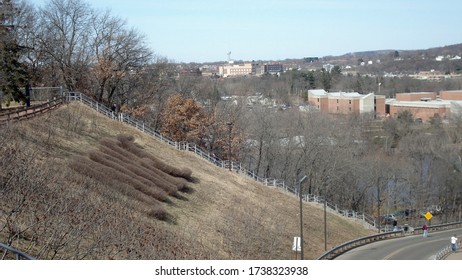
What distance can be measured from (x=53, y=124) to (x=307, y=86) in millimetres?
87923

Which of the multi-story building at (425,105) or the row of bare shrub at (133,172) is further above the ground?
the row of bare shrub at (133,172)

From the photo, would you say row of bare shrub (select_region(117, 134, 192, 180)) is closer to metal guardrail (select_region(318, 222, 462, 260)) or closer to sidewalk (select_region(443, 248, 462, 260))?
metal guardrail (select_region(318, 222, 462, 260))

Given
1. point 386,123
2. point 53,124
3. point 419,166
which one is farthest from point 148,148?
point 386,123

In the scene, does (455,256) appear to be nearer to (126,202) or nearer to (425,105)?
(126,202)

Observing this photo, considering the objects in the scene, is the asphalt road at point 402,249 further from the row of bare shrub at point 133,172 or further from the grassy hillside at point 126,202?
the row of bare shrub at point 133,172

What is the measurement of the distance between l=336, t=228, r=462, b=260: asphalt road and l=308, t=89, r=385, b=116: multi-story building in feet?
169

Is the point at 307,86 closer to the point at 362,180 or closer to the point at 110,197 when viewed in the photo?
the point at 362,180

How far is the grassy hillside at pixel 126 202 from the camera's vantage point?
476 inches

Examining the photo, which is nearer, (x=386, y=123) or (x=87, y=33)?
(x=87, y=33)

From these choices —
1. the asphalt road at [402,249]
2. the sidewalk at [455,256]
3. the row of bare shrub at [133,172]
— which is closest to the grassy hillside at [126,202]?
the row of bare shrub at [133,172]

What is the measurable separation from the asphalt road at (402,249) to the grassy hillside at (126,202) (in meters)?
1.47

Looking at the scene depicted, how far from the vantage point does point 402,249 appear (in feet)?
71.7

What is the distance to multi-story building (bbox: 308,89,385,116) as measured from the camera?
78.4 m
